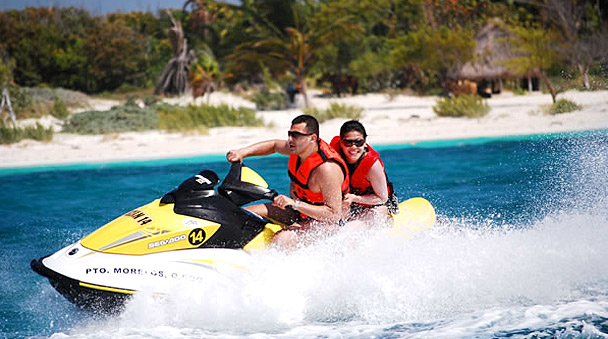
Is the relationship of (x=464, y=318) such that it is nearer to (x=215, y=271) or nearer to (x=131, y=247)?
(x=215, y=271)

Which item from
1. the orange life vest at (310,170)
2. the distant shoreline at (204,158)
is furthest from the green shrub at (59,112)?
the orange life vest at (310,170)

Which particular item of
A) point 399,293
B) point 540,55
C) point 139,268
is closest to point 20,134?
point 139,268

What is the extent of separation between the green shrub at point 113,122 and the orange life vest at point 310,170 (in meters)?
11.4

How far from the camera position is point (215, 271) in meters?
3.32

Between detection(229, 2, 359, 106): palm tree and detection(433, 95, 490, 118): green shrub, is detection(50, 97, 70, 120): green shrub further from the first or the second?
detection(433, 95, 490, 118): green shrub

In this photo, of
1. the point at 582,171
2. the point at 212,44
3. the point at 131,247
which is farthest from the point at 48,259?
the point at 212,44

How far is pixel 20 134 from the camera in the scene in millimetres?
12680

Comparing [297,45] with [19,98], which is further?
[297,45]

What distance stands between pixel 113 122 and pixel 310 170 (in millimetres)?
12355

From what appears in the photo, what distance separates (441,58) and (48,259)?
20779 mm

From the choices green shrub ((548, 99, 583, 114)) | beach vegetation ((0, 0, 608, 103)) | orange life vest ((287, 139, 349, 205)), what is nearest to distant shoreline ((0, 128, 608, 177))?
green shrub ((548, 99, 583, 114))

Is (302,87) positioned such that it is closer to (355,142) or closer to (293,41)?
(293,41)

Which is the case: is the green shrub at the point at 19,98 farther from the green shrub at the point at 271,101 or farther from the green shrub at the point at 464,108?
the green shrub at the point at 464,108

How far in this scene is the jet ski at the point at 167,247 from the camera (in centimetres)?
320
